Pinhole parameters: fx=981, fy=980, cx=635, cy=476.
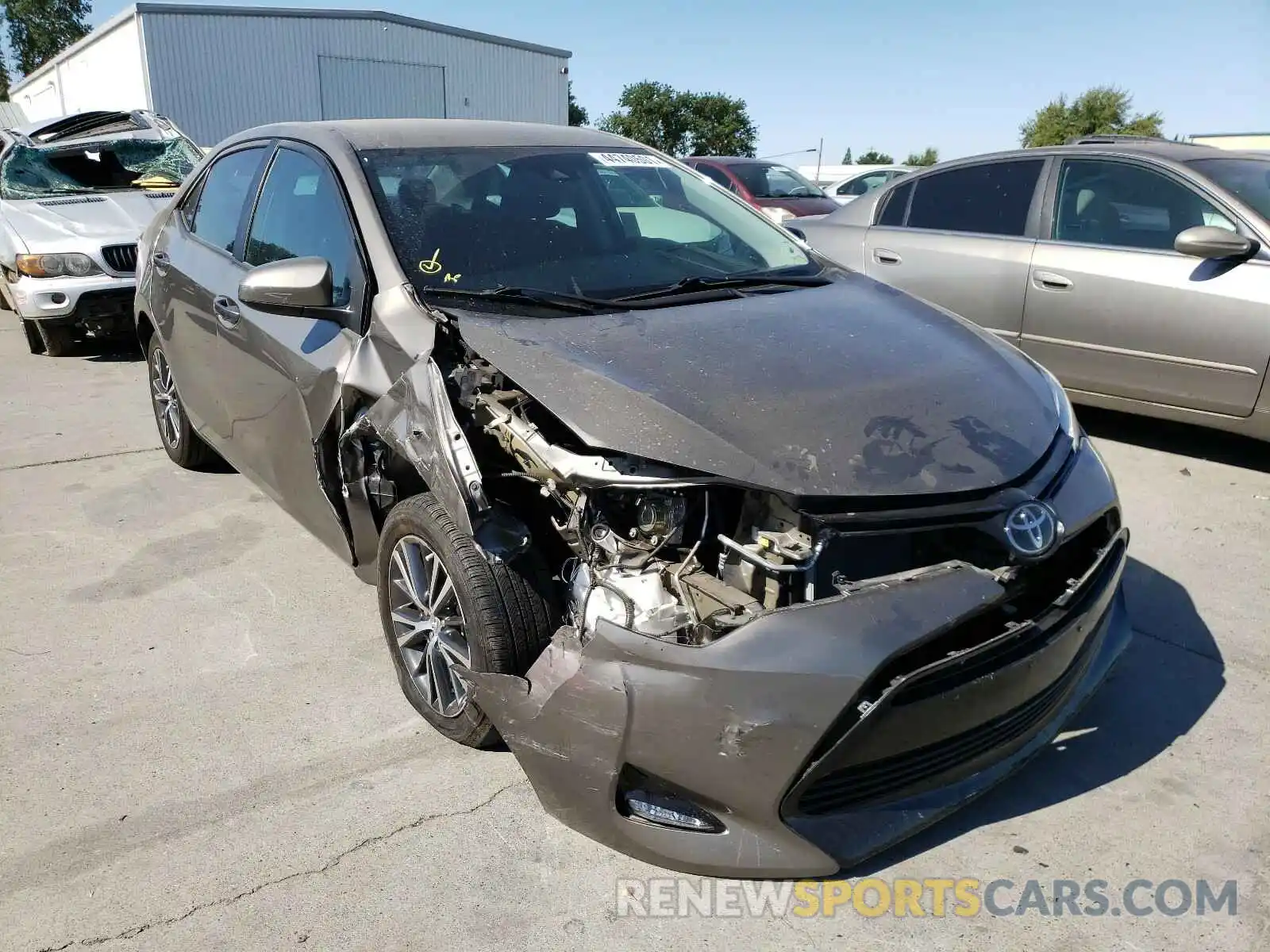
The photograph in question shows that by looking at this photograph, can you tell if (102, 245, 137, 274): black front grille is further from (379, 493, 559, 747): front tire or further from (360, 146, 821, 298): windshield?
(379, 493, 559, 747): front tire

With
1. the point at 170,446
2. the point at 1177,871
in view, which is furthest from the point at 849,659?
the point at 170,446

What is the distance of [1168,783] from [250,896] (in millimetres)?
2353

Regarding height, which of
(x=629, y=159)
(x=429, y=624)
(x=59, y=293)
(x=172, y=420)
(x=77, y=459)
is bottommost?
(x=77, y=459)

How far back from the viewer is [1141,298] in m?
4.98

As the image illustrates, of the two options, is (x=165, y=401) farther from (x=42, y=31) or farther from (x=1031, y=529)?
(x=42, y=31)

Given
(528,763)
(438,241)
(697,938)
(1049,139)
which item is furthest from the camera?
(1049,139)

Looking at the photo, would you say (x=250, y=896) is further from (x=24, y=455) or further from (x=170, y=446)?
(x=24, y=455)

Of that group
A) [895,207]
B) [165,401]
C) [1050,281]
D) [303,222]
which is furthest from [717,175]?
[303,222]

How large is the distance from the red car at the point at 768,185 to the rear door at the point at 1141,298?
711cm

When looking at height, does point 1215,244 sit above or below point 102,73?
below

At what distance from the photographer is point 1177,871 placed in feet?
7.60

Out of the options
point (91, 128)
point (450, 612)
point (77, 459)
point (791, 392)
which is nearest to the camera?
point (791, 392)

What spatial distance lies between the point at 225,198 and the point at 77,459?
7.14 ft
